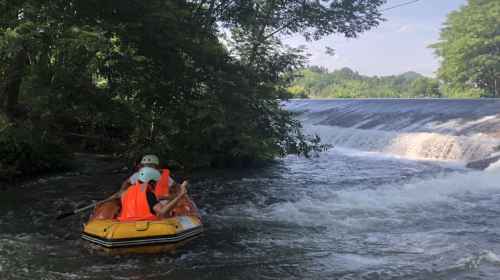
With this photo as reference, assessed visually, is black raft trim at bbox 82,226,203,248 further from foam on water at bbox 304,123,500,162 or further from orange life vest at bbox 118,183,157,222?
foam on water at bbox 304,123,500,162

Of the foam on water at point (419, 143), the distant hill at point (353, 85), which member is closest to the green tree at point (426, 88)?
the distant hill at point (353, 85)

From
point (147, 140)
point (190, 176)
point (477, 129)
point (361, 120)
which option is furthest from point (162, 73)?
point (361, 120)

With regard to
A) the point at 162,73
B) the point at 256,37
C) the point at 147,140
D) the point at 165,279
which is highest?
the point at 256,37

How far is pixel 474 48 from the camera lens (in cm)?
3947

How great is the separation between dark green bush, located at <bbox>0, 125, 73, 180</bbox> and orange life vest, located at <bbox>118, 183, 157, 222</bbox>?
5410 mm

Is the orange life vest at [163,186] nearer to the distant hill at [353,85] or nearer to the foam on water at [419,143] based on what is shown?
the foam on water at [419,143]

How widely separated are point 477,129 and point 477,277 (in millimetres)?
12448

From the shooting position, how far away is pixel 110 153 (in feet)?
48.8

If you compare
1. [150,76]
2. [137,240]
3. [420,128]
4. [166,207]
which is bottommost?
[137,240]

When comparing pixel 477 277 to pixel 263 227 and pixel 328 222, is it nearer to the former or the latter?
pixel 328 222

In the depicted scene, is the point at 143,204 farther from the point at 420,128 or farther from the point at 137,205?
the point at 420,128

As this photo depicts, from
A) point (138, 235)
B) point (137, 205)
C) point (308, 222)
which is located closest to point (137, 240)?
point (138, 235)

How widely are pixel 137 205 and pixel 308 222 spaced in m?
3.10

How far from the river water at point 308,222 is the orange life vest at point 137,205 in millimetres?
522
